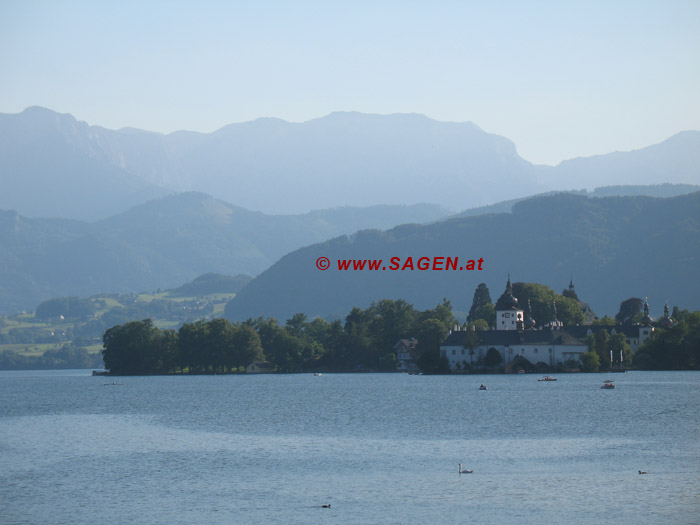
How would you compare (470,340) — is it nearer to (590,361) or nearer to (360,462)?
(590,361)

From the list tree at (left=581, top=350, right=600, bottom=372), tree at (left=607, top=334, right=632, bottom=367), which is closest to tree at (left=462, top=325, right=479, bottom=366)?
tree at (left=581, top=350, right=600, bottom=372)

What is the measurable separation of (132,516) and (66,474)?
13.8m

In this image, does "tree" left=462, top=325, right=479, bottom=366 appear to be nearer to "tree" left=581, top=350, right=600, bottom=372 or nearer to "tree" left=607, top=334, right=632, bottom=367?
"tree" left=581, top=350, right=600, bottom=372

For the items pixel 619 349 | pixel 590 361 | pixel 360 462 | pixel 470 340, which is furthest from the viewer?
Result: pixel 619 349

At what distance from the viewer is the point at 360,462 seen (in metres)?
63.0

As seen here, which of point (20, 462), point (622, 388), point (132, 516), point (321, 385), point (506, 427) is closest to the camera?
point (132, 516)

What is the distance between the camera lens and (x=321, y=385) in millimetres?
163500

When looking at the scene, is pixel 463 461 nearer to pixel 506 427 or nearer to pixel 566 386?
pixel 506 427

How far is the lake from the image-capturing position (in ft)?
159

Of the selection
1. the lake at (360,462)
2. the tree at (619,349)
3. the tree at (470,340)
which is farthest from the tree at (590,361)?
the lake at (360,462)

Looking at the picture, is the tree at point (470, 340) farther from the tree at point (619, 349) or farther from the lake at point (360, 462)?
the lake at point (360, 462)

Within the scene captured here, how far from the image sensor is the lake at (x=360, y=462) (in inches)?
1906

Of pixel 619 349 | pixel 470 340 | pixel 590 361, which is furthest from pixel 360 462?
pixel 619 349

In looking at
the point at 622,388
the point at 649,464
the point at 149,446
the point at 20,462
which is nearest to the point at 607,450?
the point at 649,464
